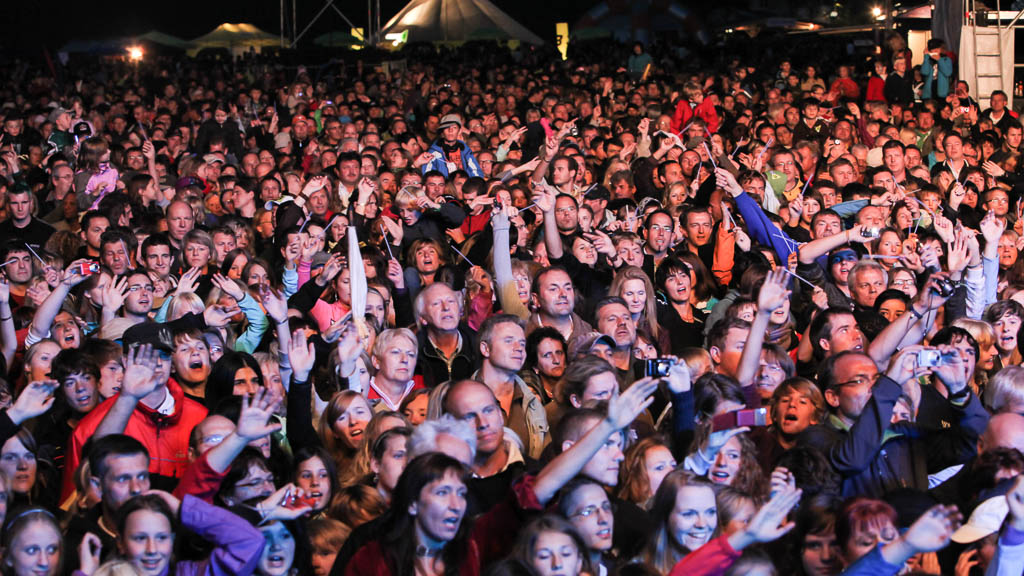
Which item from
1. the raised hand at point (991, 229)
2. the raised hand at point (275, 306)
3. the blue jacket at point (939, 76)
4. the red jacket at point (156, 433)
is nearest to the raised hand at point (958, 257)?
the raised hand at point (991, 229)

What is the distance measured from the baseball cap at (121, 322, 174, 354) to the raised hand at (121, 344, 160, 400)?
49cm

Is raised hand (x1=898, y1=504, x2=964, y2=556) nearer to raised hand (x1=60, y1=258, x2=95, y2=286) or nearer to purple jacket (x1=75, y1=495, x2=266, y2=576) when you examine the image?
purple jacket (x1=75, y1=495, x2=266, y2=576)

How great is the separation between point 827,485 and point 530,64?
54.6 ft

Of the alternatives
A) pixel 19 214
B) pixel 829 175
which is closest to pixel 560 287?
pixel 19 214

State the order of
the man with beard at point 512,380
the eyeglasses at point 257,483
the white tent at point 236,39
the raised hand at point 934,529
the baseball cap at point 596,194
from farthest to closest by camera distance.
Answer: the white tent at point 236,39 < the baseball cap at point 596,194 < the man with beard at point 512,380 < the eyeglasses at point 257,483 < the raised hand at point 934,529

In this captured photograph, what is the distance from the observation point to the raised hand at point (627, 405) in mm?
4066

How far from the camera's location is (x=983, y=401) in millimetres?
5668

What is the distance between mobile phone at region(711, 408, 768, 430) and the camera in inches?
181

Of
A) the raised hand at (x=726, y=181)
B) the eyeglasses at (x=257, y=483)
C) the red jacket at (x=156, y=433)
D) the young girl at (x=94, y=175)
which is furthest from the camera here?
the young girl at (x=94, y=175)

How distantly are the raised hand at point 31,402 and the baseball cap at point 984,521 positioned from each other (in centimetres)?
299

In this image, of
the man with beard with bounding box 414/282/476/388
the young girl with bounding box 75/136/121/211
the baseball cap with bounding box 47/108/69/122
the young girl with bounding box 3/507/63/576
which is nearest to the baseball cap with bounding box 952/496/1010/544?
the young girl with bounding box 3/507/63/576

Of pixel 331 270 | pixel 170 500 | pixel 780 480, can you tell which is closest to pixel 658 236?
pixel 331 270

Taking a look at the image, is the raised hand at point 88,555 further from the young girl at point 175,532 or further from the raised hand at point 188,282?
the raised hand at point 188,282

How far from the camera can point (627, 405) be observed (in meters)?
4.08
